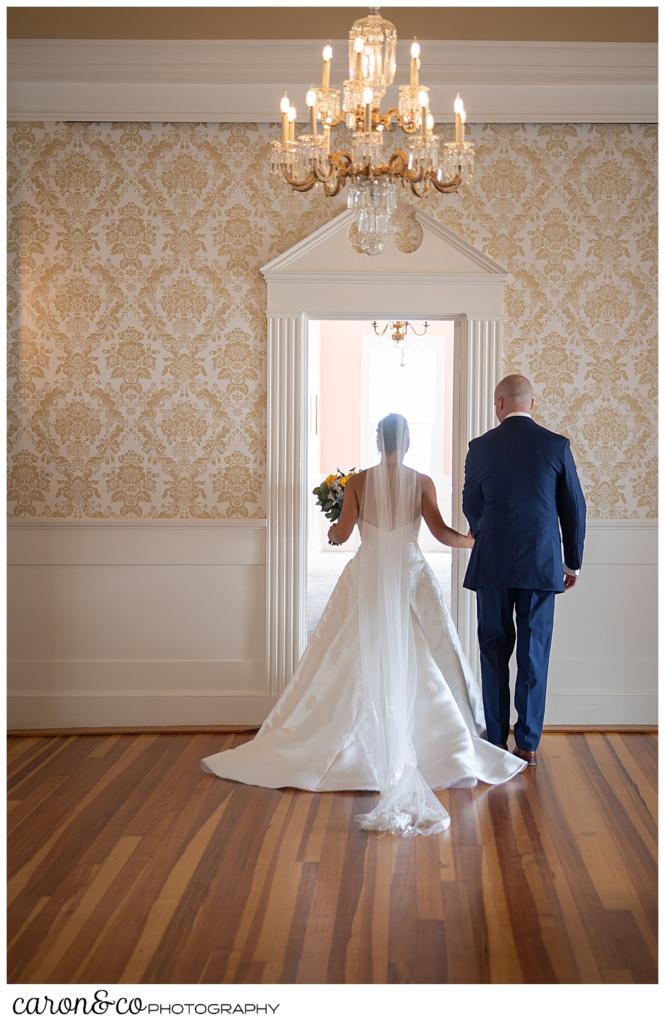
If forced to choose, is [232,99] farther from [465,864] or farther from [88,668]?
[465,864]

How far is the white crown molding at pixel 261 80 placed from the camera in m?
5.24

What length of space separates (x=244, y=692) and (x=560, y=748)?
1709 millimetres

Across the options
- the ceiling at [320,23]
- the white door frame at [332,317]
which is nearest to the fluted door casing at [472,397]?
the white door frame at [332,317]

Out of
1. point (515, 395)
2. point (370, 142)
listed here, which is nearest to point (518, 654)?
point (515, 395)

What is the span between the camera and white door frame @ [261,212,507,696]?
211 inches

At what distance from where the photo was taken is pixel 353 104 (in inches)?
140

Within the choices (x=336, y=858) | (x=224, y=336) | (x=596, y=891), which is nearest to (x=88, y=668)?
(x=224, y=336)

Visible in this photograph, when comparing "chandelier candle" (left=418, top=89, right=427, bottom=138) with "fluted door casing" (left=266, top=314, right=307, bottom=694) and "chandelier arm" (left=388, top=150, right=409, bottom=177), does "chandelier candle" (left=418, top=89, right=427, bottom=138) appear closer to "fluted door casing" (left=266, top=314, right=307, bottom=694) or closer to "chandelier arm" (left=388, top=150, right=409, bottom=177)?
"chandelier arm" (left=388, top=150, right=409, bottom=177)

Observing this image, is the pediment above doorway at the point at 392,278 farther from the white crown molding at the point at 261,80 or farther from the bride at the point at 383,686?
the bride at the point at 383,686

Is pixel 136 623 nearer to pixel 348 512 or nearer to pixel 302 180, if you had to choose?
pixel 348 512

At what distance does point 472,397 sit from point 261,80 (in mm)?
2028

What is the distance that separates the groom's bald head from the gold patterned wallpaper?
60 cm

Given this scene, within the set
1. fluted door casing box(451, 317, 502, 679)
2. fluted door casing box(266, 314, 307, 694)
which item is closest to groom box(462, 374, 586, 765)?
fluted door casing box(451, 317, 502, 679)

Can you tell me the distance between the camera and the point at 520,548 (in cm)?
465
